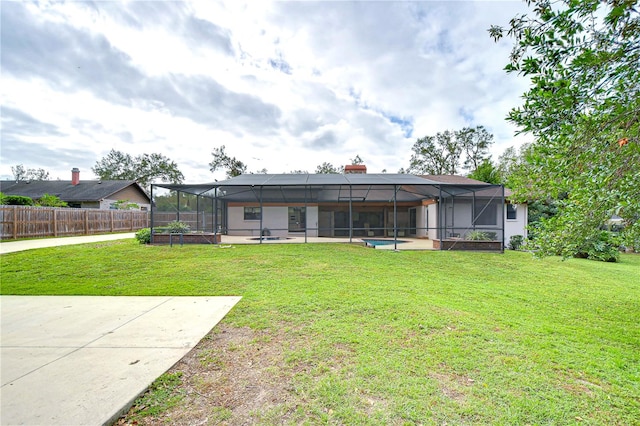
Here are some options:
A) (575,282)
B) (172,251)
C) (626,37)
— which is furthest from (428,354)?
(172,251)

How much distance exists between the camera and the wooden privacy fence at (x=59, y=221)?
13078 millimetres

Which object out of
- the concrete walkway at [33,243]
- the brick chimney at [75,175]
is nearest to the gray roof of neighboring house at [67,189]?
the brick chimney at [75,175]

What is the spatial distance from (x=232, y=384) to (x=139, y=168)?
153 ft

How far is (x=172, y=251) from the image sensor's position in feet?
33.6

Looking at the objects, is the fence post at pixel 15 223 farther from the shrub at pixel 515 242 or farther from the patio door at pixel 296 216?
the shrub at pixel 515 242

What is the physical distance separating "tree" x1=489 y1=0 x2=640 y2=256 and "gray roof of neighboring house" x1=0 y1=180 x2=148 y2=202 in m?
27.3

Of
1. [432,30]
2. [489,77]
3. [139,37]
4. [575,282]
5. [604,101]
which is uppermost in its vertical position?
[432,30]

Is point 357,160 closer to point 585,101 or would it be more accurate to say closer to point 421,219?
point 421,219

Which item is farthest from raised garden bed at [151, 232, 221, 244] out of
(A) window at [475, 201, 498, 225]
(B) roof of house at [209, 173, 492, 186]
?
(A) window at [475, 201, 498, 225]

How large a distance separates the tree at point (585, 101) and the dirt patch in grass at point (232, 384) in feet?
10.9

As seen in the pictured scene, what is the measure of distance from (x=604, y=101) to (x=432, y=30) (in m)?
7.44

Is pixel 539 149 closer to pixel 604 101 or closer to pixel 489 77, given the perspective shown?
pixel 604 101

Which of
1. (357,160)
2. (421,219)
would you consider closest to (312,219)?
(421,219)

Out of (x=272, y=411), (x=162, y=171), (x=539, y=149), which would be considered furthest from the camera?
(x=162, y=171)
